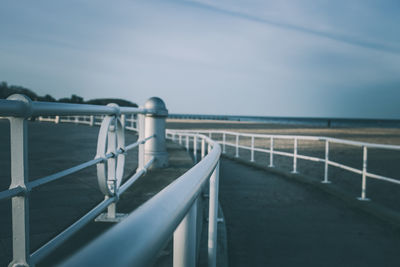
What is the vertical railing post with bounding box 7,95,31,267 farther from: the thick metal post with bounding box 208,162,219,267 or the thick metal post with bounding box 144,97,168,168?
the thick metal post with bounding box 144,97,168,168

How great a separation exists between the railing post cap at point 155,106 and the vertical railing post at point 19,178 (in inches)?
169

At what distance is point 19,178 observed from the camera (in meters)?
1.57

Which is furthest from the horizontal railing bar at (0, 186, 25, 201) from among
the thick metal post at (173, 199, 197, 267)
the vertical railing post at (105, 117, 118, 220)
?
the vertical railing post at (105, 117, 118, 220)

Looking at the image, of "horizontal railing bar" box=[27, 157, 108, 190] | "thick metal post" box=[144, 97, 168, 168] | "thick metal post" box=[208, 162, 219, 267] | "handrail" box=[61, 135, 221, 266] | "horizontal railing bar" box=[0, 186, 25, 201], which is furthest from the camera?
"thick metal post" box=[144, 97, 168, 168]

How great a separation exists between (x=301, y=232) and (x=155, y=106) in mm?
3247

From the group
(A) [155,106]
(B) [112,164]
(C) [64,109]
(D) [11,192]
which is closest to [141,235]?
(D) [11,192]

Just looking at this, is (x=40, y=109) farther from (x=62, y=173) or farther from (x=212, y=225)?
(x=212, y=225)

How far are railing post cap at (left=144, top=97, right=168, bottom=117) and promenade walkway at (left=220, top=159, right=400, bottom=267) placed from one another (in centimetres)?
187

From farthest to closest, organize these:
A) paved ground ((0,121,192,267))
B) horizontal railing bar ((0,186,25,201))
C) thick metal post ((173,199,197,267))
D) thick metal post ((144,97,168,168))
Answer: thick metal post ((144,97,168,168))
paved ground ((0,121,192,267))
horizontal railing bar ((0,186,25,201))
thick metal post ((173,199,197,267))

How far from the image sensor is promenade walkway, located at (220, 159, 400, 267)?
3363 millimetres

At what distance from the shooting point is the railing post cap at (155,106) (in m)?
5.96

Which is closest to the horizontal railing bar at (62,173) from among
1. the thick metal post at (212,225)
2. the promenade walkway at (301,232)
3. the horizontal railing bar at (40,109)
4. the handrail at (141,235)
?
the horizontal railing bar at (40,109)

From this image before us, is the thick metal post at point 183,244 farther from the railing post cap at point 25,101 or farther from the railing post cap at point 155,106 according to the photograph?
the railing post cap at point 155,106

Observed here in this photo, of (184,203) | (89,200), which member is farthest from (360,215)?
(184,203)
